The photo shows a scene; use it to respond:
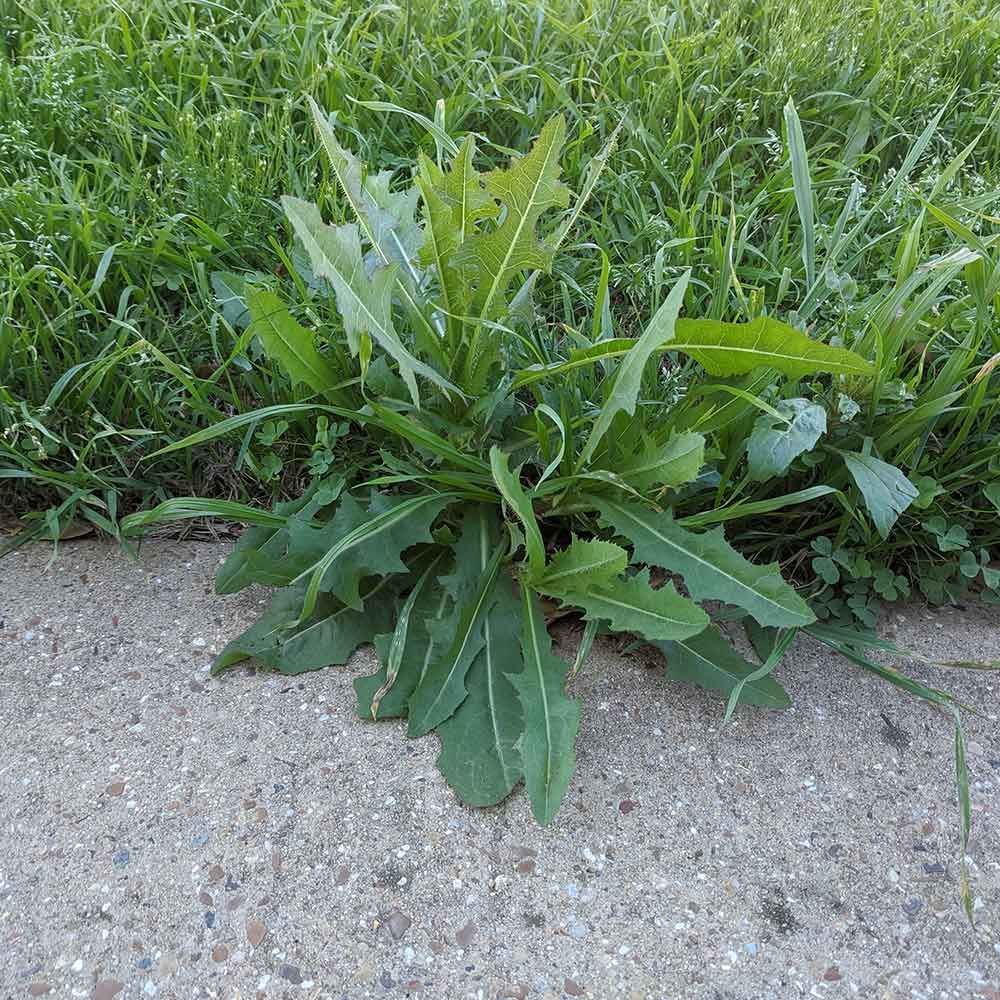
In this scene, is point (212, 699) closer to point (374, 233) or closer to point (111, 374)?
point (111, 374)

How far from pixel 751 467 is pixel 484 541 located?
52 cm

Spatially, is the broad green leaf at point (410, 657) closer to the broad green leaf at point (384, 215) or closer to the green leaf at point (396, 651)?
the green leaf at point (396, 651)

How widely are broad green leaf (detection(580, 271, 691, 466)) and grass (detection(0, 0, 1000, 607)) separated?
15.1 inches

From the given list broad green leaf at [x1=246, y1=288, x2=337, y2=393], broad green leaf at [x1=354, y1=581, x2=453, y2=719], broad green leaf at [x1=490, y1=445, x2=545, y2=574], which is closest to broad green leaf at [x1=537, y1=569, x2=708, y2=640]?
broad green leaf at [x1=490, y1=445, x2=545, y2=574]

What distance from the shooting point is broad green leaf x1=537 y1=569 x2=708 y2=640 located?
1544mm

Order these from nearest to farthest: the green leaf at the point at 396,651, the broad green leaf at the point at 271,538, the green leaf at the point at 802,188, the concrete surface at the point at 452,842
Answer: the concrete surface at the point at 452,842
the green leaf at the point at 396,651
the broad green leaf at the point at 271,538
the green leaf at the point at 802,188

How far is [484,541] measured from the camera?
5.99ft

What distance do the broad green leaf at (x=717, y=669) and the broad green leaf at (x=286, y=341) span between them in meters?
0.85

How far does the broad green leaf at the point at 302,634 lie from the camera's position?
176cm

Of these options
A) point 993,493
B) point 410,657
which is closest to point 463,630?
point 410,657

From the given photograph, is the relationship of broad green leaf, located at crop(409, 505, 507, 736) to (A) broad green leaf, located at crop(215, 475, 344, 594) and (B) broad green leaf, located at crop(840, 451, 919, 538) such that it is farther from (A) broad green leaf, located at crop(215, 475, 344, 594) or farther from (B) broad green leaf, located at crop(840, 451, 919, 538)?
(B) broad green leaf, located at crop(840, 451, 919, 538)

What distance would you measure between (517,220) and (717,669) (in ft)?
2.95

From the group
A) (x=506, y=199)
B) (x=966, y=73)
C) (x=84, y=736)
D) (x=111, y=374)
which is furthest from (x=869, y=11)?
(x=84, y=736)

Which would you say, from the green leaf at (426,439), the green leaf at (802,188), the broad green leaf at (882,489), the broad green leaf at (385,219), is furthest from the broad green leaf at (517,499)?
the green leaf at (802,188)
